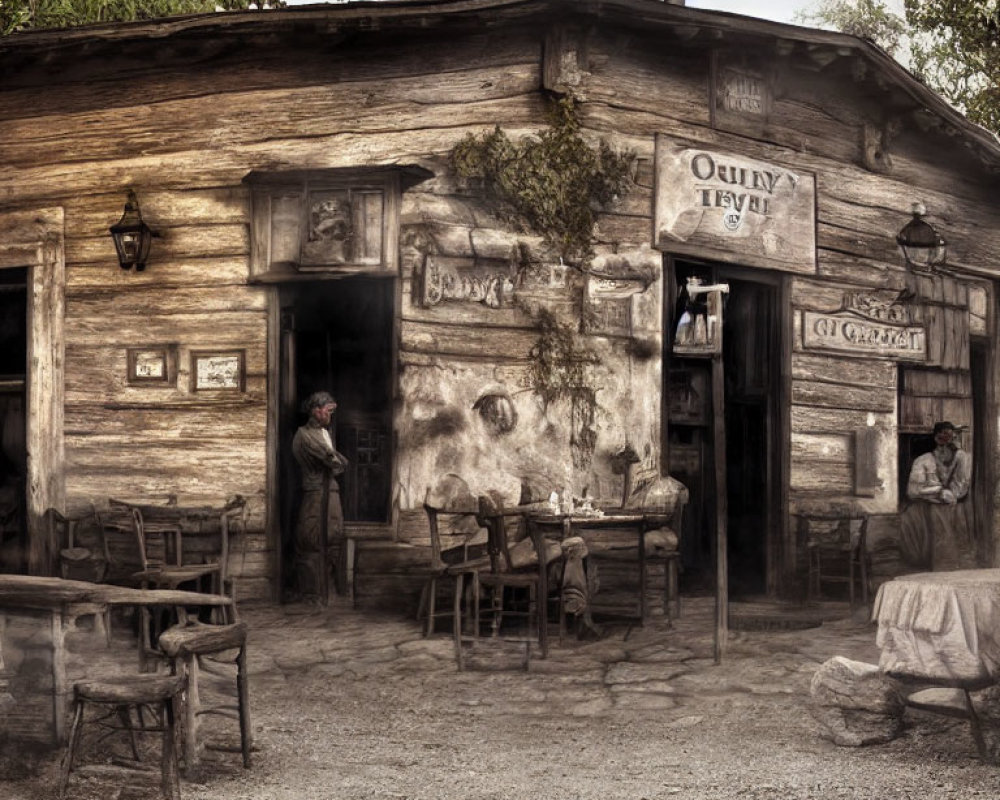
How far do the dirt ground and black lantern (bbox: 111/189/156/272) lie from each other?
3.05 meters

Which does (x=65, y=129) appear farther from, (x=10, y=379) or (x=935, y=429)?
(x=935, y=429)

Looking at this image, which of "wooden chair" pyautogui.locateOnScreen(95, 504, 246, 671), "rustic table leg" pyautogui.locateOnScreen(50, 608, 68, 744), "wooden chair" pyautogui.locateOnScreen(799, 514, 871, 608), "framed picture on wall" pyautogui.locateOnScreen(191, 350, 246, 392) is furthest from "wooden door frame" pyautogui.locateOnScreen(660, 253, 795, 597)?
"rustic table leg" pyautogui.locateOnScreen(50, 608, 68, 744)

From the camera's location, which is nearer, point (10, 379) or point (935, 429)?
point (10, 379)

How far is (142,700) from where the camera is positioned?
186 inches

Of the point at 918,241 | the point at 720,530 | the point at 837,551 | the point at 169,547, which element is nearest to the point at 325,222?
the point at 169,547

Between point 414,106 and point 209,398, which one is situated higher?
point 414,106

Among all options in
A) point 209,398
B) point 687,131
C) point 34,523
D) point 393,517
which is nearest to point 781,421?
point 687,131

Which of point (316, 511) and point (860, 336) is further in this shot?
point (860, 336)

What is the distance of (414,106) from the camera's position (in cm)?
919

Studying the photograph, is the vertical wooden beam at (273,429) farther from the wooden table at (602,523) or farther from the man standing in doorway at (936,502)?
the man standing in doorway at (936,502)

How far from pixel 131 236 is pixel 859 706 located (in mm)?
6328

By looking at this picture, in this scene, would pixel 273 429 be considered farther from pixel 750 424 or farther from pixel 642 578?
pixel 750 424

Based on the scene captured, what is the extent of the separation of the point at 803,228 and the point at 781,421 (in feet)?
5.41

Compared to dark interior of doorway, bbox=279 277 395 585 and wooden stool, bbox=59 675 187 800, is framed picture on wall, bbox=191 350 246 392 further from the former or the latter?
wooden stool, bbox=59 675 187 800
